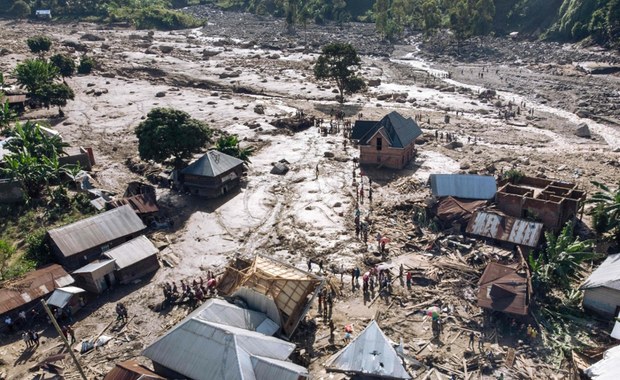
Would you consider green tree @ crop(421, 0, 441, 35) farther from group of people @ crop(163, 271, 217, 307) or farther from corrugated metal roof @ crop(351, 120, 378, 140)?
group of people @ crop(163, 271, 217, 307)

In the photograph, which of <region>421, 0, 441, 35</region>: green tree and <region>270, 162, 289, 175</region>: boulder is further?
<region>421, 0, 441, 35</region>: green tree

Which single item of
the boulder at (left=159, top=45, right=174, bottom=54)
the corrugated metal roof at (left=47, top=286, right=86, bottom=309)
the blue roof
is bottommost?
the corrugated metal roof at (left=47, top=286, right=86, bottom=309)

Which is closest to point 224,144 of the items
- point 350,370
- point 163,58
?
point 350,370

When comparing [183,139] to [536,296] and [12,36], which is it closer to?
[536,296]

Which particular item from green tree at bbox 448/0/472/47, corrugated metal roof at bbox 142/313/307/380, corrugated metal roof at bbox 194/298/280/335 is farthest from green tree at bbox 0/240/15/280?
green tree at bbox 448/0/472/47

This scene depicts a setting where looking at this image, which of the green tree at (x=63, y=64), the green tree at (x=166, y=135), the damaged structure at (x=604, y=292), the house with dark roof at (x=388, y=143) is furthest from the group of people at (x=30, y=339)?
the green tree at (x=63, y=64)

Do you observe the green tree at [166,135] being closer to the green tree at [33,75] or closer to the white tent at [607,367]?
the green tree at [33,75]

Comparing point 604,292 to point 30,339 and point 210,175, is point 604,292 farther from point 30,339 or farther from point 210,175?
point 30,339
